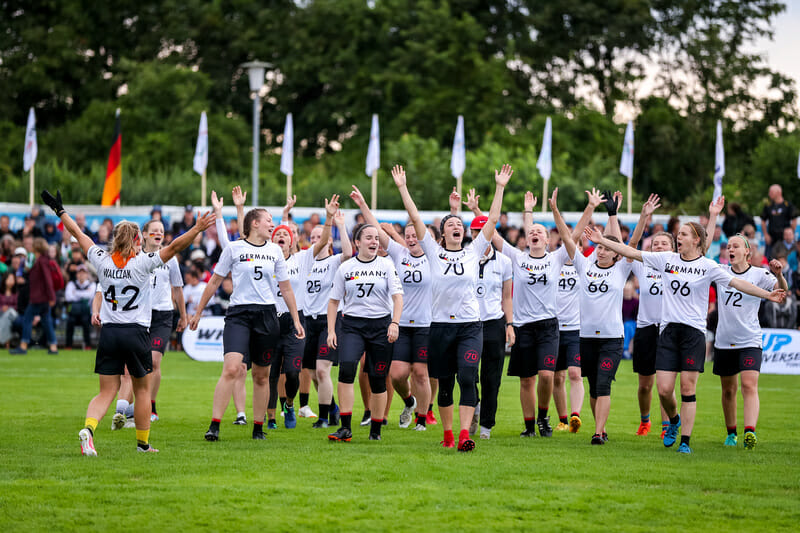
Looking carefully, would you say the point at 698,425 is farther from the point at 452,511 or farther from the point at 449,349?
the point at 452,511

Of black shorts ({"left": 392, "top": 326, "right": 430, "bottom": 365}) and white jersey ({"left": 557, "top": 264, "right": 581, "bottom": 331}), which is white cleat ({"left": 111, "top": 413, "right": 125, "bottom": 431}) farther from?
white jersey ({"left": 557, "top": 264, "right": 581, "bottom": 331})

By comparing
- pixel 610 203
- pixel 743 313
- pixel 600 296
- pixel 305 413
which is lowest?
pixel 305 413

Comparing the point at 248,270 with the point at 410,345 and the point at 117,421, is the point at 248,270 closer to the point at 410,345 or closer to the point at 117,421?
the point at 410,345

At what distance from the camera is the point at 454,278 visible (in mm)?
10383

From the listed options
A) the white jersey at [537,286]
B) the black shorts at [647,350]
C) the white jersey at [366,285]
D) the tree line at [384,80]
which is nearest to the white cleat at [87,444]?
the white jersey at [366,285]

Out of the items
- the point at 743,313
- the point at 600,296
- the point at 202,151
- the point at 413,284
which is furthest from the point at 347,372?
the point at 202,151

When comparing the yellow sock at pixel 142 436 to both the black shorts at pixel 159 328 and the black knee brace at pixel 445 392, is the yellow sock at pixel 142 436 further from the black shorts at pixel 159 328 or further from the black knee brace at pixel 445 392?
the black knee brace at pixel 445 392

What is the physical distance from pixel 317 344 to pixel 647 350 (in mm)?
3939

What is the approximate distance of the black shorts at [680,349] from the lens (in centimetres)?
1055

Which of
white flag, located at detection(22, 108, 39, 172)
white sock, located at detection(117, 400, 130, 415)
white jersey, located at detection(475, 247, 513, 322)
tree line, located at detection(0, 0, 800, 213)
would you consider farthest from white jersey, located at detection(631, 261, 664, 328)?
tree line, located at detection(0, 0, 800, 213)

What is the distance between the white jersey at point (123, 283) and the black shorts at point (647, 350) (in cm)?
542

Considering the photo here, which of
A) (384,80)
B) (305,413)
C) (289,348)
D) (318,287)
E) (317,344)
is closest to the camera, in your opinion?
(289,348)

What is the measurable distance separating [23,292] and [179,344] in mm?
3763

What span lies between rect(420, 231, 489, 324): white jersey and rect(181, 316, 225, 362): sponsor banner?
9818 mm
